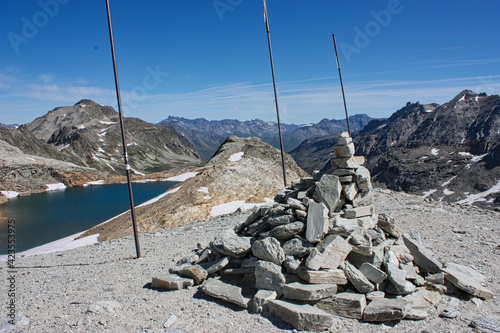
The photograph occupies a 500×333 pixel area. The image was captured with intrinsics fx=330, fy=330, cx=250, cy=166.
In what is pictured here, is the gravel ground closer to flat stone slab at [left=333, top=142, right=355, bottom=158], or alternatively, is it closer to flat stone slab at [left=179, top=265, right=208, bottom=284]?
flat stone slab at [left=179, top=265, right=208, bottom=284]

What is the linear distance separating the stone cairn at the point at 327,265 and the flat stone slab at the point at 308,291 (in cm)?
3

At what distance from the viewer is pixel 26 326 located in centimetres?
809

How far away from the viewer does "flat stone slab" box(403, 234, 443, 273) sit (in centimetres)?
1049

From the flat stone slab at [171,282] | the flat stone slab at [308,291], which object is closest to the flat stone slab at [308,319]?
the flat stone slab at [308,291]

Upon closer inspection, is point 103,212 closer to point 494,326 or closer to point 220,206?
point 220,206

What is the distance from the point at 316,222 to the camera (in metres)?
10.3

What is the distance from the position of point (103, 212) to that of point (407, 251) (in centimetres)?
4279

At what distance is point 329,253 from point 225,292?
127 inches

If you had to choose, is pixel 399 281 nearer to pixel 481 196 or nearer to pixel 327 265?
pixel 327 265

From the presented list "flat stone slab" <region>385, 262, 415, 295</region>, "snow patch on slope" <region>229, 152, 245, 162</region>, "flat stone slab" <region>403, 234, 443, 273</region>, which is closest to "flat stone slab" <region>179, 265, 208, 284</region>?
"flat stone slab" <region>385, 262, 415, 295</region>

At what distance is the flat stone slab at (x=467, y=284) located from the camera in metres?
9.58

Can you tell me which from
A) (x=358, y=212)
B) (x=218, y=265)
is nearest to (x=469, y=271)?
(x=358, y=212)

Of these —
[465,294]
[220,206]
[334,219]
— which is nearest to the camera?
[465,294]

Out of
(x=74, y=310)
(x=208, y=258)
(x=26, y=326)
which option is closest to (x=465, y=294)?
(x=208, y=258)
